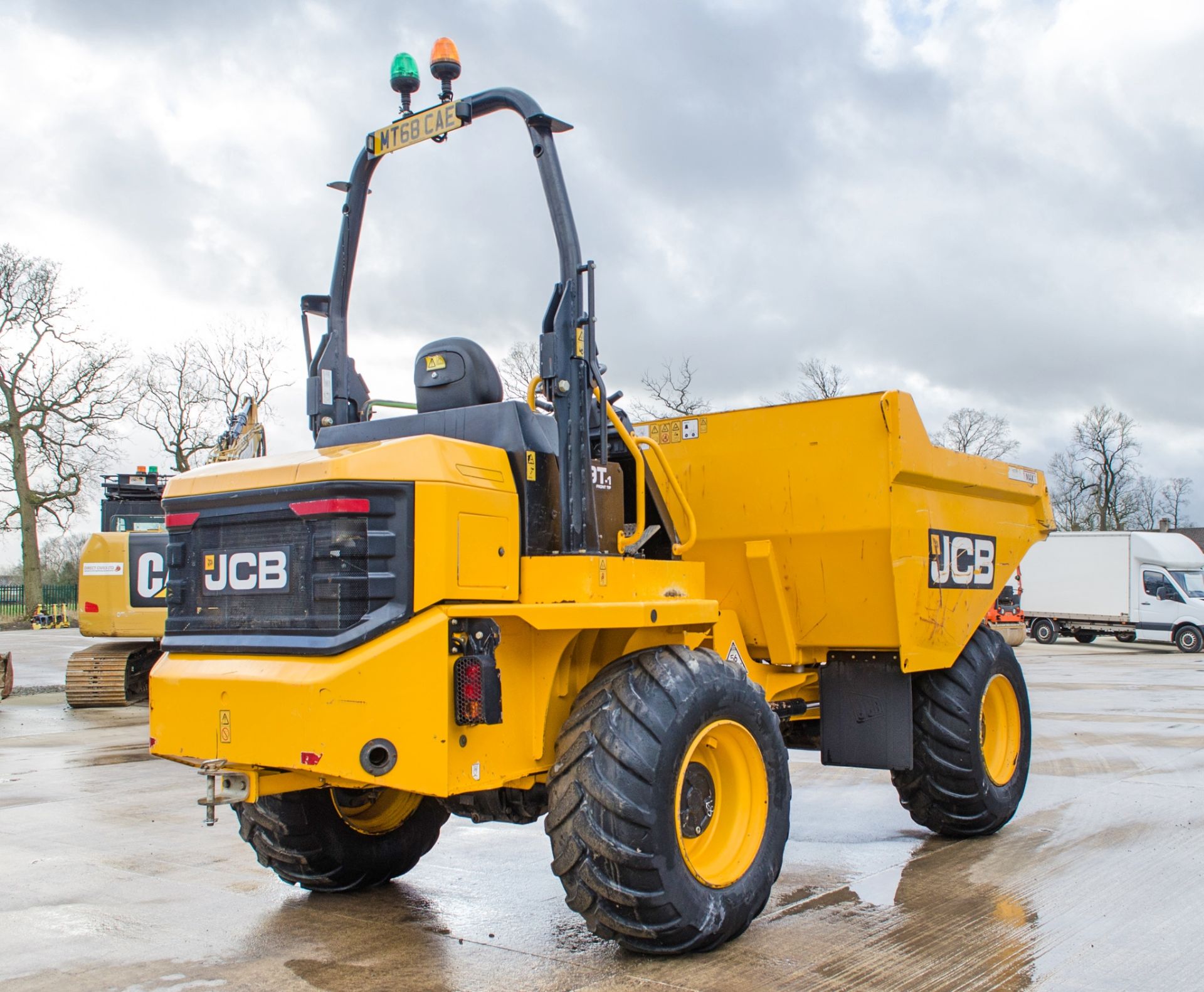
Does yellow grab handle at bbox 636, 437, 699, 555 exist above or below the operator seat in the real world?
below

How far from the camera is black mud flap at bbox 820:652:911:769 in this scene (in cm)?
627

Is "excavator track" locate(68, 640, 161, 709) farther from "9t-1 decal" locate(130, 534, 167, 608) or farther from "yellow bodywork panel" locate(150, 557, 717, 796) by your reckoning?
"yellow bodywork panel" locate(150, 557, 717, 796)

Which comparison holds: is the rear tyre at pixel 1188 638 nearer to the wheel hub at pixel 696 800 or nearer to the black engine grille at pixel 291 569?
the wheel hub at pixel 696 800

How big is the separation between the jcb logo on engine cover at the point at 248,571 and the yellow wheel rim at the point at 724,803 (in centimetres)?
177

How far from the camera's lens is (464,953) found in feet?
15.3

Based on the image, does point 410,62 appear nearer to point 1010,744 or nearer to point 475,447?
point 475,447

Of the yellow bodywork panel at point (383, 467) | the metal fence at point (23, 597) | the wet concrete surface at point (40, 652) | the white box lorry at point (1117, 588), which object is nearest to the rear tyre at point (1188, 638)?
the white box lorry at point (1117, 588)

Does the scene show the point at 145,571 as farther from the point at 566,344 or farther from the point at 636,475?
the point at 566,344

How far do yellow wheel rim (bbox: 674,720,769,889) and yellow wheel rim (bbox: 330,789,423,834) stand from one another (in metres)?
1.33

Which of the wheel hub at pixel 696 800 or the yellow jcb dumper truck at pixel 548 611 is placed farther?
the wheel hub at pixel 696 800

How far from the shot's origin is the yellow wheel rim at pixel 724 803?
4.73m

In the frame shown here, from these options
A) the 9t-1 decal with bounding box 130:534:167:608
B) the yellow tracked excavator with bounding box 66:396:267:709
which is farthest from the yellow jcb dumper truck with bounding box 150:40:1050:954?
the 9t-1 decal with bounding box 130:534:167:608

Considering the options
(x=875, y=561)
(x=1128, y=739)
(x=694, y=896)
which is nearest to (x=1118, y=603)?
(x=1128, y=739)

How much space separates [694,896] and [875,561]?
2122mm
